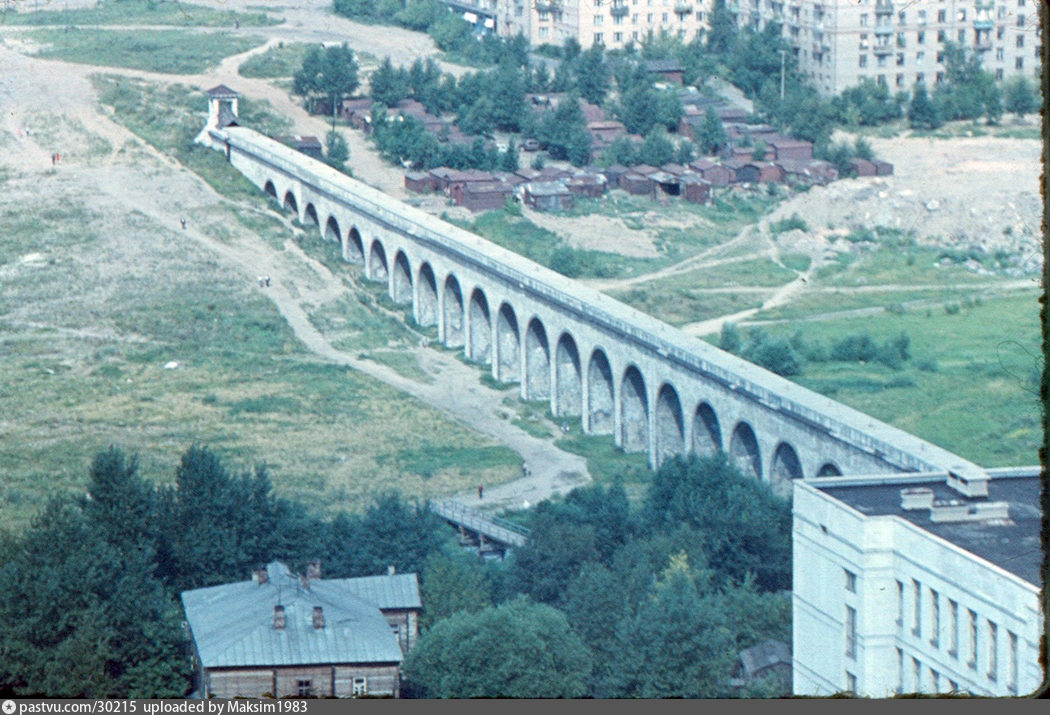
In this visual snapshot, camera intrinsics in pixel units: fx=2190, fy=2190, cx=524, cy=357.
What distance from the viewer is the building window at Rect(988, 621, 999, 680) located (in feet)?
110

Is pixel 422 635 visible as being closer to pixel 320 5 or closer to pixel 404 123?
pixel 404 123

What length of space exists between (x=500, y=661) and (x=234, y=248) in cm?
5712

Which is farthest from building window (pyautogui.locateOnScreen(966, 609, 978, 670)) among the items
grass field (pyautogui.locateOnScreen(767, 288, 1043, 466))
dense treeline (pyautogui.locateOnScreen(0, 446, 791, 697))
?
grass field (pyautogui.locateOnScreen(767, 288, 1043, 466))

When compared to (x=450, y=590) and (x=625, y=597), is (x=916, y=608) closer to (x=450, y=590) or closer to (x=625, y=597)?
(x=625, y=597)

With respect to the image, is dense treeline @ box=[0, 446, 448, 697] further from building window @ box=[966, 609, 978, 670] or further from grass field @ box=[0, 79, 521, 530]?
building window @ box=[966, 609, 978, 670]

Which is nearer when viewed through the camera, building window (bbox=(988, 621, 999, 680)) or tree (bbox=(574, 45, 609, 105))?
building window (bbox=(988, 621, 999, 680))

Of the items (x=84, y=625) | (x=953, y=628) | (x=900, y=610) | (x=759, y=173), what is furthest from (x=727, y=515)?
(x=759, y=173)

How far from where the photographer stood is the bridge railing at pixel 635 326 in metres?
57.3

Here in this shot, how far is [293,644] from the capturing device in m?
41.9

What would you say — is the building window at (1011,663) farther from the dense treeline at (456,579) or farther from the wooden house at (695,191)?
the wooden house at (695,191)

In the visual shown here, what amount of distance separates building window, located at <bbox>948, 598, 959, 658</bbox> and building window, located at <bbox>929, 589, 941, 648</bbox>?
1.04 feet

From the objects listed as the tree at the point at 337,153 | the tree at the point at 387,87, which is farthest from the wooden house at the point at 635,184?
the tree at the point at 387,87

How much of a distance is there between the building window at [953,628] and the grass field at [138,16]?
10067 cm

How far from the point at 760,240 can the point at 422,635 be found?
199 ft
